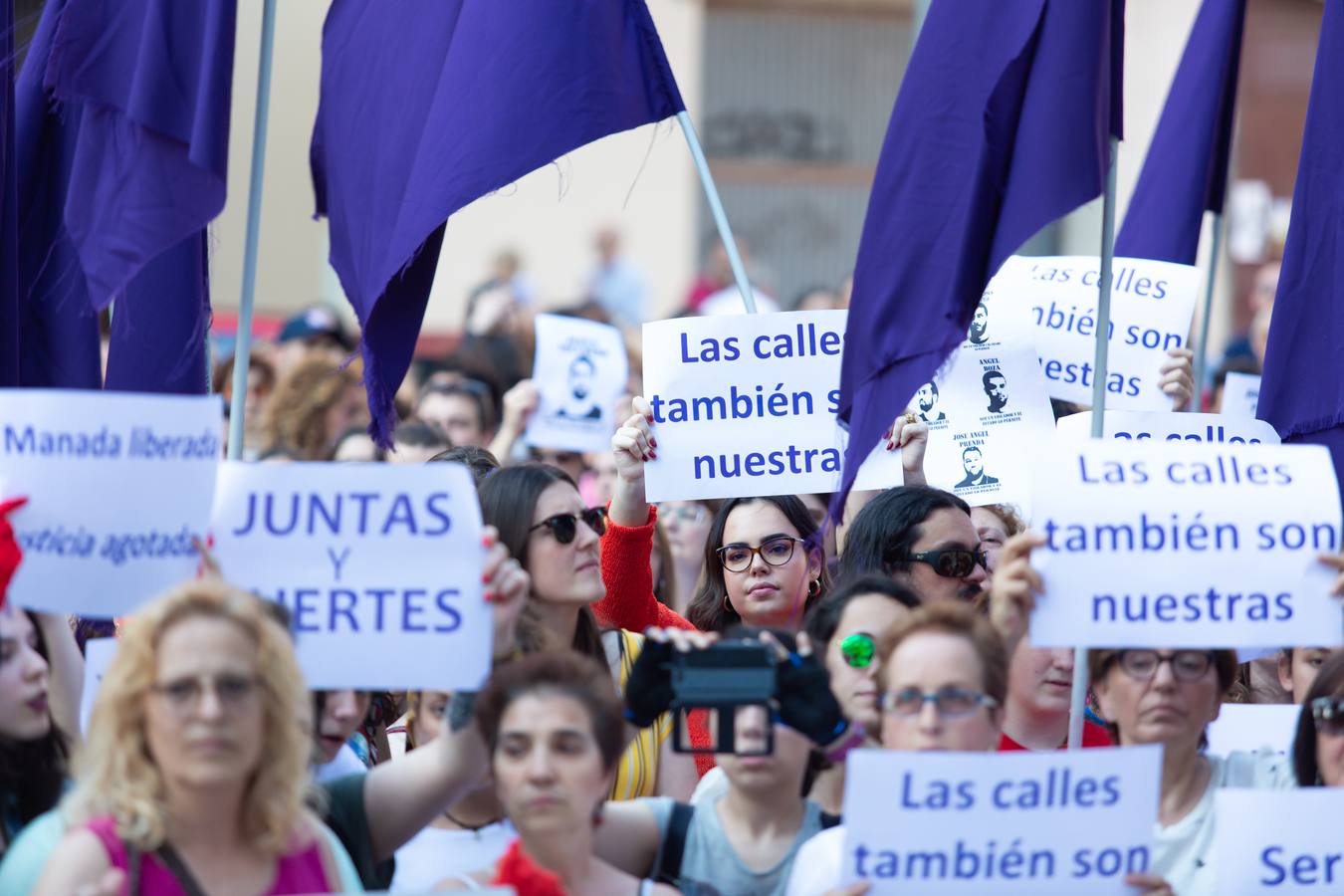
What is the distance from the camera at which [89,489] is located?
3.88 meters

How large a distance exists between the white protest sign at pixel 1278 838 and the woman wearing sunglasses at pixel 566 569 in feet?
4.24

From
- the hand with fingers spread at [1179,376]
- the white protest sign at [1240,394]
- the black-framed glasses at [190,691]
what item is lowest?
the black-framed glasses at [190,691]

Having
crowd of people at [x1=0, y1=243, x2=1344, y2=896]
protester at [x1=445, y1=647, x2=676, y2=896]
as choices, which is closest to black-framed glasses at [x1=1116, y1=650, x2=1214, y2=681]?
crowd of people at [x1=0, y1=243, x2=1344, y2=896]

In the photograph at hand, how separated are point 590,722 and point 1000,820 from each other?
744mm

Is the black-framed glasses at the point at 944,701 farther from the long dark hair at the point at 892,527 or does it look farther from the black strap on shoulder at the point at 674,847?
the long dark hair at the point at 892,527

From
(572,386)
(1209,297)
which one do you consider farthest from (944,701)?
(572,386)

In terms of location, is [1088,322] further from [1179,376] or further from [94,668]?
[94,668]

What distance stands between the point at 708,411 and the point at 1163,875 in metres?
1.91

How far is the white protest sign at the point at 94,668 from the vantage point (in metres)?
3.86

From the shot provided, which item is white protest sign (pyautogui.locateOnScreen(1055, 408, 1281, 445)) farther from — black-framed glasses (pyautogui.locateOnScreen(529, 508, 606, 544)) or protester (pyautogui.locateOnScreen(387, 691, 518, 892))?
protester (pyautogui.locateOnScreen(387, 691, 518, 892))

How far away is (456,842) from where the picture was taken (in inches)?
161

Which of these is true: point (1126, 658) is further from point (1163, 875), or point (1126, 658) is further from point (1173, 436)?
point (1173, 436)

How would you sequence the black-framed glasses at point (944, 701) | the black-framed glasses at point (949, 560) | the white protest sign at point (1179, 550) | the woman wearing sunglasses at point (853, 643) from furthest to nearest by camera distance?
the black-framed glasses at point (949, 560)
the woman wearing sunglasses at point (853, 643)
the white protest sign at point (1179, 550)
the black-framed glasses at point (944, 701)

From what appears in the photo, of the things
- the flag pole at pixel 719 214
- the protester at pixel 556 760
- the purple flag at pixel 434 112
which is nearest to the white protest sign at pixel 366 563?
the protester at pixel 556 760
